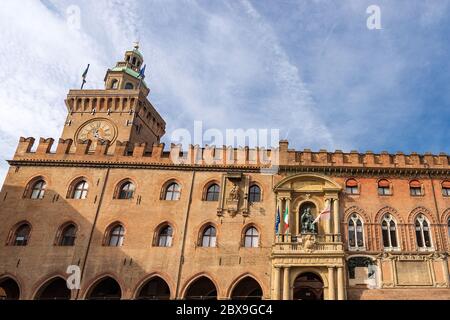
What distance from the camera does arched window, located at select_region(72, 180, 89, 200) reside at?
27.5m

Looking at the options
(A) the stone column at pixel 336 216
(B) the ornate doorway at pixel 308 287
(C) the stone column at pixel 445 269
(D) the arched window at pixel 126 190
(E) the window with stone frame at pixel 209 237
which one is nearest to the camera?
(C) the stone column at pixel 445 269

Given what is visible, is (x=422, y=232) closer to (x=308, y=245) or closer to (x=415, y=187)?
(x=415, y=187)

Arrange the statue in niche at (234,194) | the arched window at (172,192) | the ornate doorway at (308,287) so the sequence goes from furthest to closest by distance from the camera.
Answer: the arched window at (172,192) → the statue in niche at (234,194) → the ornate doorway at (308,287)

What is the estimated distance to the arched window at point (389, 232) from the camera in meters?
24.6

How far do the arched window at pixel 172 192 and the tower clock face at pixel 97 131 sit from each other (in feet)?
29.1

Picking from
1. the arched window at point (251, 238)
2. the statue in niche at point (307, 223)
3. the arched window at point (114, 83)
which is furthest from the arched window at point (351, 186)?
the arched window at point (114, 83)

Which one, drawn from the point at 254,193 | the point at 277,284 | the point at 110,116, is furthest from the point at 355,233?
the point at 110,116

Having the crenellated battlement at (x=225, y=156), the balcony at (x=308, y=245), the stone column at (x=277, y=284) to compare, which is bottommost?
the stone column at (x=277, y=284)

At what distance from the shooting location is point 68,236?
85.9ft

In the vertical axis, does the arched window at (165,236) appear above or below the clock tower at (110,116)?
below

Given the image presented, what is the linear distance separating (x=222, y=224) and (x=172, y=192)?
4.46 metres

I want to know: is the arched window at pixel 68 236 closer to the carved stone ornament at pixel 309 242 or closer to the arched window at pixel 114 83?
the carved stone ornament at pixel 309 242
